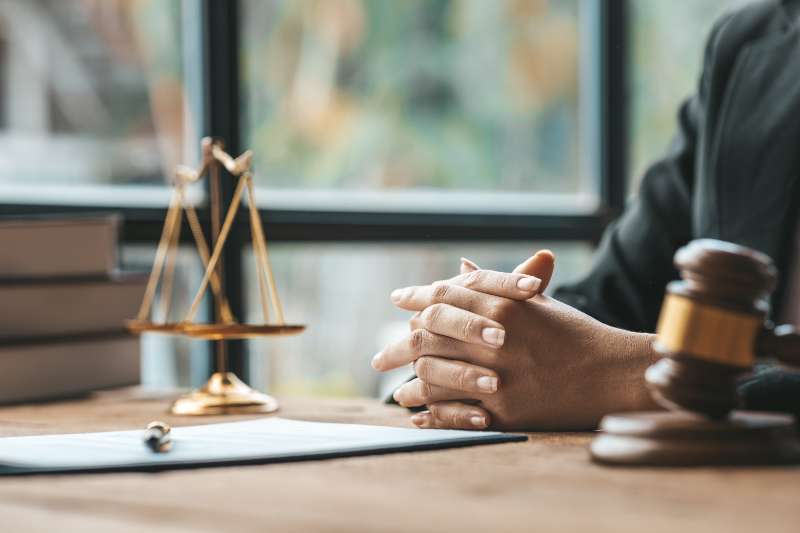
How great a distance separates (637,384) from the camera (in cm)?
107

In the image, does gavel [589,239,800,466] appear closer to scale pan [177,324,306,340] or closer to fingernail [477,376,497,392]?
fingernail [477,376,497,392]

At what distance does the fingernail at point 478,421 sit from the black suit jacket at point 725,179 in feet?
1.99

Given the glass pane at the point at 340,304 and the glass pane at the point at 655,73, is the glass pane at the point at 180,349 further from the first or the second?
the glass pane at the point at 655,73

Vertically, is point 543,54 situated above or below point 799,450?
above

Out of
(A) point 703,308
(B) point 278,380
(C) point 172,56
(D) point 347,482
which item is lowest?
(B) point 278,380

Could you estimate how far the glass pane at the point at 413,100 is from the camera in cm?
255

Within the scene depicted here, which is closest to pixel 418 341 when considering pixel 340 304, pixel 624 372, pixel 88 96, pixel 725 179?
pixel 624 372

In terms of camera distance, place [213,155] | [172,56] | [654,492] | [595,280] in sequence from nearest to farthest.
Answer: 1. [654,492]
2. [213,155]
3. [595,280]
4. [172,56]

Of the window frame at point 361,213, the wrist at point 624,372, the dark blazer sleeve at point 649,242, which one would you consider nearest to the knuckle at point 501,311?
the wrist at point 624,372

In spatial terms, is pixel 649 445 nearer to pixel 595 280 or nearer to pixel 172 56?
pixel 595 280

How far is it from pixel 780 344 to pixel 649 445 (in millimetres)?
120

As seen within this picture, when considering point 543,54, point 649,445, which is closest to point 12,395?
point 649,445

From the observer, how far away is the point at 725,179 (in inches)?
69.5

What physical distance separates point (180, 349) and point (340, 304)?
464mm
